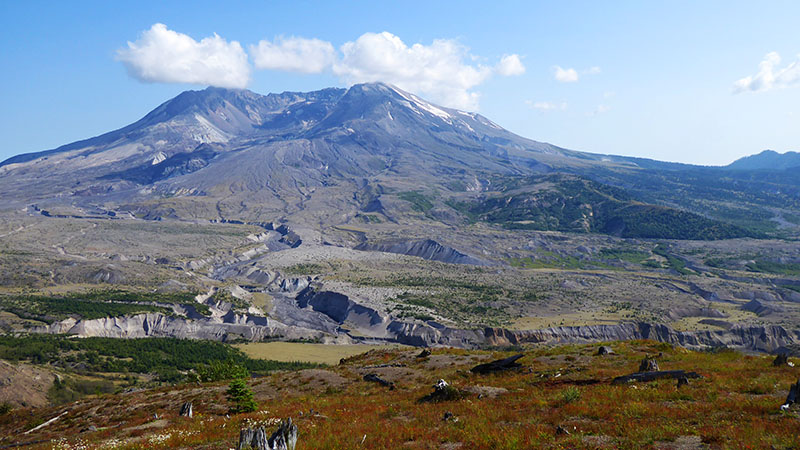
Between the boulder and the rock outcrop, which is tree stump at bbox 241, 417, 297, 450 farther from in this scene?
the rock outcrop

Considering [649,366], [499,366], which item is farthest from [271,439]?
[649,366]

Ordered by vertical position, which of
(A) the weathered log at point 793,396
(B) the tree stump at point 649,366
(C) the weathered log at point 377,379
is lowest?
(C) the weathered log at point 377,379

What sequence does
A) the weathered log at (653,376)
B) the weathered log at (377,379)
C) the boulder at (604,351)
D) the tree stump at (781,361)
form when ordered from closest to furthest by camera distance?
1. the weathered log at (653,376)
2. the tree stump at (781,361)
3. the weathered log at (377,379)
4. the boulder at (604,351)

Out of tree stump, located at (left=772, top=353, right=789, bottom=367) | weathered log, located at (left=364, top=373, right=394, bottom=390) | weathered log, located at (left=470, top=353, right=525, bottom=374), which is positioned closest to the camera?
tree stump, located at (left=772, top=353, right=789, bottom=367)

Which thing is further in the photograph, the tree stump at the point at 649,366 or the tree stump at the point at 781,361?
the tree stump at the point at 649,366

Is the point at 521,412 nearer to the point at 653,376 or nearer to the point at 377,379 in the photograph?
the point at 653,376

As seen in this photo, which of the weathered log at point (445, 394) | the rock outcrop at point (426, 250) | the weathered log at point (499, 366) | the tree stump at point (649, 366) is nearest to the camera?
the weathered log at point (445, 394)

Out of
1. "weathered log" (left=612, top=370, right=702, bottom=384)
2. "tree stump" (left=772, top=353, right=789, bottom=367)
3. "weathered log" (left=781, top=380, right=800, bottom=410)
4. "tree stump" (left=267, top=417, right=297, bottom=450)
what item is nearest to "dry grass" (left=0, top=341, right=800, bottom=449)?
"weathered log" (left=781, top=380, right=800, bottom=410)

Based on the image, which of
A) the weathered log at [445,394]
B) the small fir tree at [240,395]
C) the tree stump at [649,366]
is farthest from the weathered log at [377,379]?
the tree stump at [649,366]

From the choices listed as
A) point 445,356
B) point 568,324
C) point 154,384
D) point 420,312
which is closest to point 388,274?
point 420,312

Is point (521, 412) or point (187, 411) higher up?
point (521, 412)

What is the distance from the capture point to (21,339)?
67750mm

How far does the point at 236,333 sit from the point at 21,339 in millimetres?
32944

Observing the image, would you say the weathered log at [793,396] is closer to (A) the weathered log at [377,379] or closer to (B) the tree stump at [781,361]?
(B) the tree stump at [781,361]
